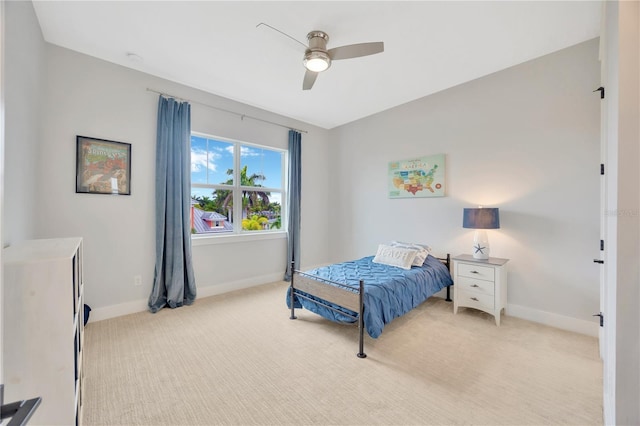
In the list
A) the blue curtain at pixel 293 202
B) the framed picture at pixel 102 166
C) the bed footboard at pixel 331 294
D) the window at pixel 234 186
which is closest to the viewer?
the bed footboard at pixel 331 294

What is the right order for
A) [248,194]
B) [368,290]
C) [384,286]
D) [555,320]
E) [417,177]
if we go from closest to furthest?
[368,290] → [384,286] → [555,320] → [417,177] → [248,194]

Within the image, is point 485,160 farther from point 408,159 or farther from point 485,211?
point 408,159

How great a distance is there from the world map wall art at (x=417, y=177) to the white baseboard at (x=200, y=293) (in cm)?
243

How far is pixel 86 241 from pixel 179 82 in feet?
7.03

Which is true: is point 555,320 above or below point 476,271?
below

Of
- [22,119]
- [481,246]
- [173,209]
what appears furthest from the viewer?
[173,209]

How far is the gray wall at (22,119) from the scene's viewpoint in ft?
5.25

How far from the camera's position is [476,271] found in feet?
9.70

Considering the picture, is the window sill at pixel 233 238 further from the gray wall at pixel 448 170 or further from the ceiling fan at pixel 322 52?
the ceiling fan at pixel 322 52

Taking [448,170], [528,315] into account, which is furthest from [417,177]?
[528,315]

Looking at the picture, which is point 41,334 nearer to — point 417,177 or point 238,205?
point 238,205

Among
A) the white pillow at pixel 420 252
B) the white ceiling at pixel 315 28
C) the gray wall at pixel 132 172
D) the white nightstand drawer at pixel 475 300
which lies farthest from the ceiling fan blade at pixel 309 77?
the white nightstand drawer at pixel 475 300

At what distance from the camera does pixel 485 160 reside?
323cm

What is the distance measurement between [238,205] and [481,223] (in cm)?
326
